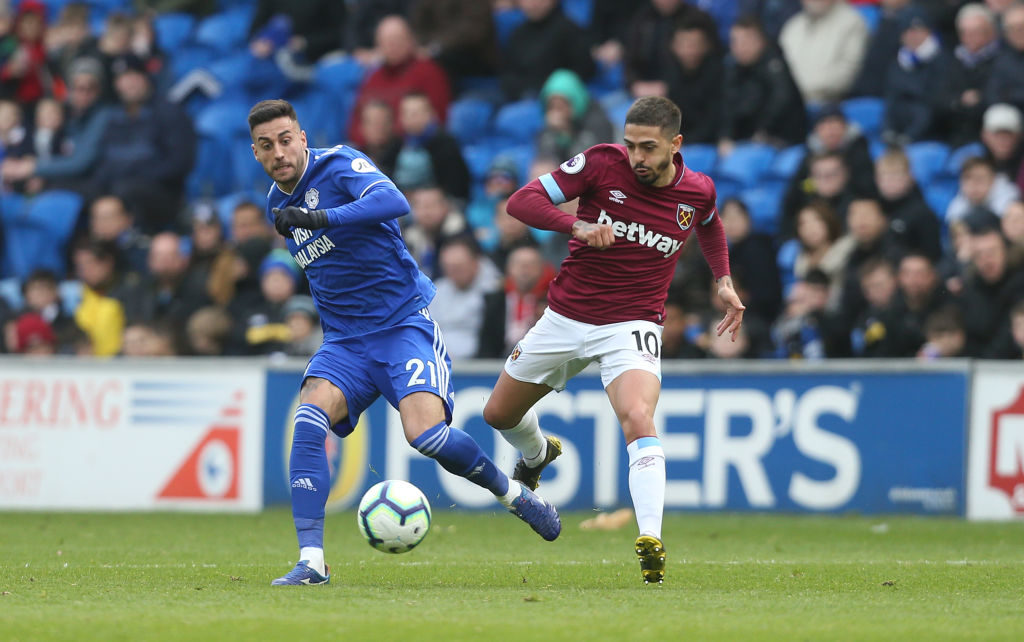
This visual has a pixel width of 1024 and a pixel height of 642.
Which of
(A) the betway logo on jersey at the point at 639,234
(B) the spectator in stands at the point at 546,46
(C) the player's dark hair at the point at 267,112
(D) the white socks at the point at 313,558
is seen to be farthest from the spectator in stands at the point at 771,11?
(D) the white socks at the point at 313,558

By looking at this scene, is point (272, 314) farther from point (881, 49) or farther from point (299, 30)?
point (881, 49)

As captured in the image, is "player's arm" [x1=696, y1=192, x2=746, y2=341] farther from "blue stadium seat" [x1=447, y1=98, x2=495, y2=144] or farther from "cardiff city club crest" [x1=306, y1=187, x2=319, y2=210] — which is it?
"blue stadium seat" [x1=447, y1=98, x2=495, y2=144]

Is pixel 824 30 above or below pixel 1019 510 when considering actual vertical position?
above

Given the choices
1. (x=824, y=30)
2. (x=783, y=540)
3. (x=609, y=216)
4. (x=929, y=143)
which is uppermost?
(x=824, y=30)

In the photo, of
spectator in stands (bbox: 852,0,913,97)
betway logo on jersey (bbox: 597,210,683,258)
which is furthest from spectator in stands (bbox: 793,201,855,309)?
betway logo on jersey (bbox: 597,210,683,258)

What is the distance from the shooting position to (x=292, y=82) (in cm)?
1847

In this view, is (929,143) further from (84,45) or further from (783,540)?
(84,45)

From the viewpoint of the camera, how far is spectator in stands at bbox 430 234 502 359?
554 inches

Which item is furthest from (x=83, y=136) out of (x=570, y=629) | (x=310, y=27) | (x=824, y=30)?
(x=570, y=629)

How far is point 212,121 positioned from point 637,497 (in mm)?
11722

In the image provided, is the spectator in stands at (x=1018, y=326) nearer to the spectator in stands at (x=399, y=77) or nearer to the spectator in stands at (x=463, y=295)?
the spectator in stands at (x=463, y=295)

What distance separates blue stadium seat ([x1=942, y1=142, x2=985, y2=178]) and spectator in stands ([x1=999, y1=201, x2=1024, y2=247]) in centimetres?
121

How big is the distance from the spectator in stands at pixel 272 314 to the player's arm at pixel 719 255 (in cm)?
619

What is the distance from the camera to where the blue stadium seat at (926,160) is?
1474 cm
